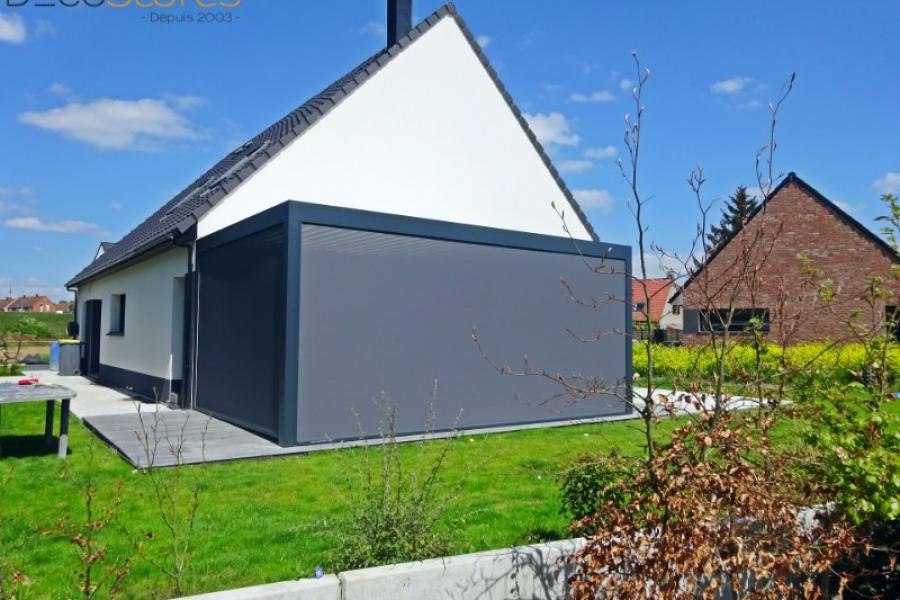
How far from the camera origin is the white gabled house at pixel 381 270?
8.20 m

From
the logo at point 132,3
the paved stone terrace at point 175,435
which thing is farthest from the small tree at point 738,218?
the logo at point 132,3

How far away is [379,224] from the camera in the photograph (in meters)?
8.70

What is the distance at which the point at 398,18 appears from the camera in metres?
14.3

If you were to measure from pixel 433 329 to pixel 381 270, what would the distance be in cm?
124

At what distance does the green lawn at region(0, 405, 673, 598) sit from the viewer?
372 centimetres

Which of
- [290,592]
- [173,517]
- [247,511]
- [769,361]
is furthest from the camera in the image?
[247,511]

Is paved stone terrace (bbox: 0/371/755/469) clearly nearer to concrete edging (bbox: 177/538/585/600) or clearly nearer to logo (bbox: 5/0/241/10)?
concrete edging (bbox: 177/538/585/600)

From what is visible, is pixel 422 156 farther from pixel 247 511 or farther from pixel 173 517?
pixel 173 517

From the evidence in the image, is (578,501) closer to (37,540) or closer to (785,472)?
(785,472)

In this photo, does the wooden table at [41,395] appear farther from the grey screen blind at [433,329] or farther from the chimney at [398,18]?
the chimney at [398,18]

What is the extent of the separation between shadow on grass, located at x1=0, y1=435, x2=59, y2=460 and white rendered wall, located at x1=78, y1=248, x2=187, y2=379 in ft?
10.9

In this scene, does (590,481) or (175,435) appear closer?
(590,481)

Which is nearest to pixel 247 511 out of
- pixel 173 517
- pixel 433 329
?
pixel 173 517

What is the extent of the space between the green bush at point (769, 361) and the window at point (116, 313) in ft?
42.2
